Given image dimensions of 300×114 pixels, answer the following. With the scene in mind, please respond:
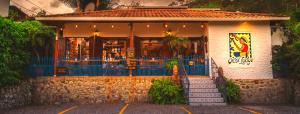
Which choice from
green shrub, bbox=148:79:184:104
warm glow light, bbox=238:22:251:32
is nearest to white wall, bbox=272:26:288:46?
warm glow light, bbox=238:22:251:32

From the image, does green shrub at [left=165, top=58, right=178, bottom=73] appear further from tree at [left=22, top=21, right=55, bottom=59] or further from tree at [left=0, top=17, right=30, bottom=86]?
tree at [left=0, top=17, right=30, bottom=86]

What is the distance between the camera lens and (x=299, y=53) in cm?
1284

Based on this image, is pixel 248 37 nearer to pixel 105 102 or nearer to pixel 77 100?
pixel 105 102

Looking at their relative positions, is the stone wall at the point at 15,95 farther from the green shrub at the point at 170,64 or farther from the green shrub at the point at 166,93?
the green shrub at the point at 170,64

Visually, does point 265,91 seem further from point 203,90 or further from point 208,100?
point 208,100

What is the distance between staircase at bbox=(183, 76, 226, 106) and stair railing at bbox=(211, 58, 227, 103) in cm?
18

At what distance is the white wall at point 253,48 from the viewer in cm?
1477

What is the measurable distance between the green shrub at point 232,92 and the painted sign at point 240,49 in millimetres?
1845

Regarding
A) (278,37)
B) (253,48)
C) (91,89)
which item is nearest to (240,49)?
(253,48)

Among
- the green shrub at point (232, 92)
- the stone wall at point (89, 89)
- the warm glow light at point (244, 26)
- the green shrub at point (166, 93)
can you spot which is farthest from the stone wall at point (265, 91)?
the stone wall at point (89, 89)

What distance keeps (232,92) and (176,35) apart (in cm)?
553

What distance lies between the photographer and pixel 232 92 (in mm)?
13102

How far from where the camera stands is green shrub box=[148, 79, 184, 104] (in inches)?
492

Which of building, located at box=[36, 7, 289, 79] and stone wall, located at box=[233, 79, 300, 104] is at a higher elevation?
building, located at box=[36, 7, 289, 79]
